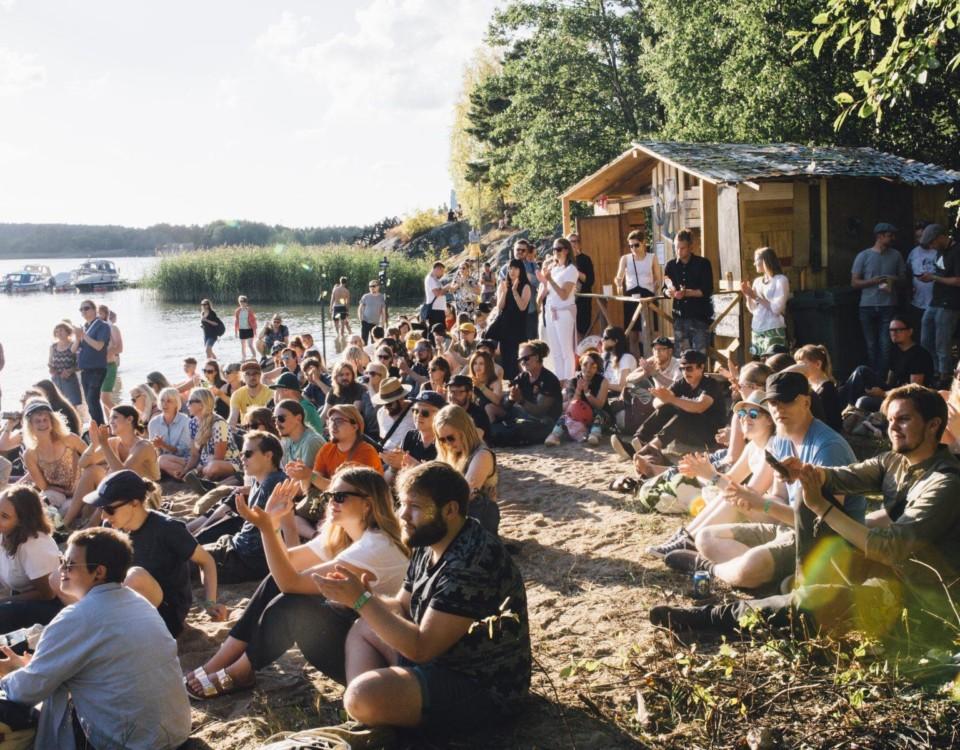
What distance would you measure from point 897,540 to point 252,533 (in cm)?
426

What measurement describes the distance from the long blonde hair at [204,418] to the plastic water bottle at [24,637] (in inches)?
172

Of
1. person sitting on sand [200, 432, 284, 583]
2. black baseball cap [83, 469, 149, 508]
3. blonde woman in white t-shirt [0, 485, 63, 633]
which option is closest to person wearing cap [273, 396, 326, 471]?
person sitting on sand [200, 432, 284, 583]

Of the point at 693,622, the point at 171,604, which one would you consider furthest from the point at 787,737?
the point at 171,604

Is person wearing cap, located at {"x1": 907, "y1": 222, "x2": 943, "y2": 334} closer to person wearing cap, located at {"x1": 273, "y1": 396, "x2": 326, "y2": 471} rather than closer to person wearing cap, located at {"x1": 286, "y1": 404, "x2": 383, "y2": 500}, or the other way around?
person wearing cap, located at {"x1": 286, "y1": 404, "x2": 383, "y2": 500}

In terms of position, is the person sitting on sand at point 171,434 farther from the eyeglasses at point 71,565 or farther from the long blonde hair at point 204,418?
the eyeglasses at point 71,565

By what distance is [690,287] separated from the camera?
10969 millimetres

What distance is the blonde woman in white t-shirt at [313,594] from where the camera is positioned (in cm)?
438

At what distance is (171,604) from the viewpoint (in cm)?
→ 537

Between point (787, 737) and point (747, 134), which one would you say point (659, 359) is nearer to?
point (787, 737)

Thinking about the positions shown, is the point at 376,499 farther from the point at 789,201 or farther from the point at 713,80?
the point at 713,80

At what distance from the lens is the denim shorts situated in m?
3.62

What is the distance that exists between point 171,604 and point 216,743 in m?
1.30

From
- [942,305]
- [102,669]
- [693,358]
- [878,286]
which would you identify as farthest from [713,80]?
[102,669]

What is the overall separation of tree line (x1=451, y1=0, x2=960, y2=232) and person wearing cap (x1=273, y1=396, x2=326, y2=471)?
4.41 meters
